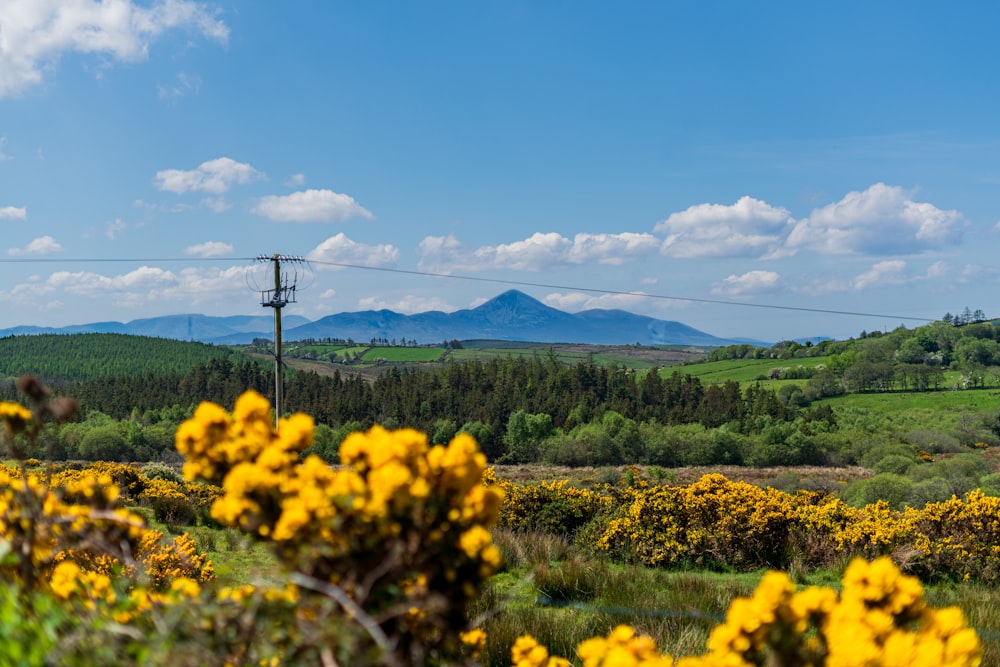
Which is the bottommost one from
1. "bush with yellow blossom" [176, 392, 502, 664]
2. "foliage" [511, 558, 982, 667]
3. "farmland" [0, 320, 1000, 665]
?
"farmland" [0, 320, 1000, 665]

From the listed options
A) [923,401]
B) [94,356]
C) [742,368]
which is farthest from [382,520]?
[94,356]

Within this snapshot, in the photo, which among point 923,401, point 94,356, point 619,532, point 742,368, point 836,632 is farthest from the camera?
point 94,356

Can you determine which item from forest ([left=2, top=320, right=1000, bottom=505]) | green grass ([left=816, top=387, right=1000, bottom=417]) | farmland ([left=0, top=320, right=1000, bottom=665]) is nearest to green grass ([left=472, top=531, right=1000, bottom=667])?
farmland ([left=0, top=320, right=1000, bottom=665])

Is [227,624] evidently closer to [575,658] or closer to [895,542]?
[575,658]

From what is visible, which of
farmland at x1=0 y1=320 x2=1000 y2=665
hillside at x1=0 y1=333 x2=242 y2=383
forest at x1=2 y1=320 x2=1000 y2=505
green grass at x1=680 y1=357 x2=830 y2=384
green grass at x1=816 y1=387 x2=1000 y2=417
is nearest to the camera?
farmland at x1=0 y1=320 x2=1000 y2=665

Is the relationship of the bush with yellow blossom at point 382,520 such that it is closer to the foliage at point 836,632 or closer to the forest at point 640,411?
the foliage at point 836,632

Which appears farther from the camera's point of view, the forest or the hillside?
the hillside

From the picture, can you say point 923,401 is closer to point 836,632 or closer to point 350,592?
point 836,632

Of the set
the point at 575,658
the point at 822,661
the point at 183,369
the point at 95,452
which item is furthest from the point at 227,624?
the point at 183,369

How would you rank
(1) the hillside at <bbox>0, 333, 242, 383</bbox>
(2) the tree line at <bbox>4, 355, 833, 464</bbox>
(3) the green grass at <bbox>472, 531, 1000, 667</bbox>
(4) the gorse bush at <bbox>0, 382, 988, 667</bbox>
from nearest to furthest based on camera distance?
(4) the gorse bush at <bbox>0, 382, 988, 667</bbox>, (3) the green grass at <bbox>472, 531, 1000, 667</bbox>, (2) the tree line at <bbox>4, 355, 833, 464</bbox>, (1) the hillside at <bbox>0, 333, 242, 383</bbox>

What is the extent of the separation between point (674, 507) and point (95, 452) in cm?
6218

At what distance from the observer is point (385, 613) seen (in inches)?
78.8

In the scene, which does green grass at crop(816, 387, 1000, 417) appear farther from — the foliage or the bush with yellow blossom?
the bush with yellow blossom

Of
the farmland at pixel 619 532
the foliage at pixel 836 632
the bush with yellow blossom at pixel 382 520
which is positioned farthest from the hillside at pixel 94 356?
the foliage at pixel 836 632
